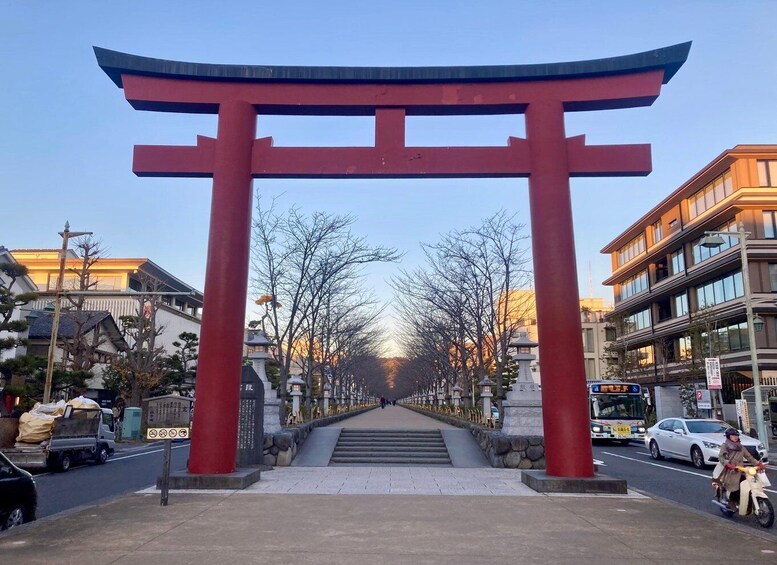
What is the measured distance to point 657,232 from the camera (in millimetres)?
51031

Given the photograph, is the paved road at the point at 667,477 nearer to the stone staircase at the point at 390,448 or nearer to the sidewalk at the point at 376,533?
the sidewalk at the point at 376,533

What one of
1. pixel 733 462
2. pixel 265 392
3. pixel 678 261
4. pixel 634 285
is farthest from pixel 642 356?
pixel 733 462

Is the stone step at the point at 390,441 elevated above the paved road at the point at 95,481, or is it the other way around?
the stone step at the point at 390,441

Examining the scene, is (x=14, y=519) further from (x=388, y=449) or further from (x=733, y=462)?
(x=388, y=449)

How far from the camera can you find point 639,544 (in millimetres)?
7105

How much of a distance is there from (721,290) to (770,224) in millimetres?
5577

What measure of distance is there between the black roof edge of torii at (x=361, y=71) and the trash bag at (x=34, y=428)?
10.9 m

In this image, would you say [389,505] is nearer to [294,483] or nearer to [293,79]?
[294,483]

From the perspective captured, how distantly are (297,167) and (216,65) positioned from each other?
9.52ft

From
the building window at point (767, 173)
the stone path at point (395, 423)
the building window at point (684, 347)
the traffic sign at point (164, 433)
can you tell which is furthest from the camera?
the building window at point (684, 347)

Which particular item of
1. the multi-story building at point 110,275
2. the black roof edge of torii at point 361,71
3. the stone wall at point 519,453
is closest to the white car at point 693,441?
the stone wall at point 519,453

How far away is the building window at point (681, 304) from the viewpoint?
46.0 meters

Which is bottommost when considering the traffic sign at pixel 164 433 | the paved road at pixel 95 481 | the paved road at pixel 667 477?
the paved road at pixel 95 481

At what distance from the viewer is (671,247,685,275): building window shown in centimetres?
4601
